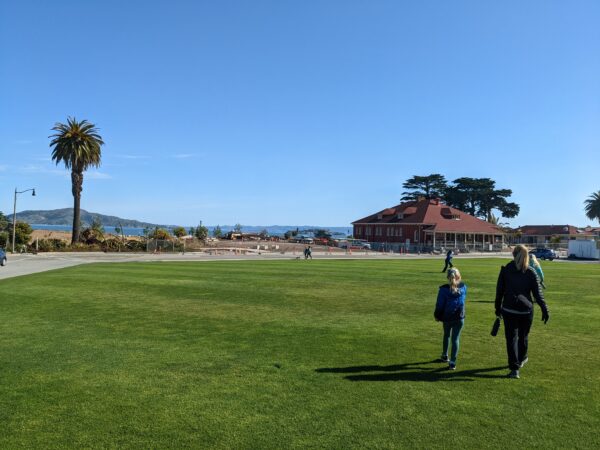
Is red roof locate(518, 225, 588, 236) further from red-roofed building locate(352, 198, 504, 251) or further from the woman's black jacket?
the woman's black jacket

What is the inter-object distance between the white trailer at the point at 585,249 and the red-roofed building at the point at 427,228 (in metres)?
15.1

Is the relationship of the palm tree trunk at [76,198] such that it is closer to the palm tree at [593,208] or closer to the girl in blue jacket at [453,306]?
the girl in blue jacket at [453,306]

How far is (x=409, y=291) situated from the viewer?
67.8 feet

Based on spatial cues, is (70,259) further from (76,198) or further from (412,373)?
(412,373)

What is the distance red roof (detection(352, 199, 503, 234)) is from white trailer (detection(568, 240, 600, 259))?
65.5 ft

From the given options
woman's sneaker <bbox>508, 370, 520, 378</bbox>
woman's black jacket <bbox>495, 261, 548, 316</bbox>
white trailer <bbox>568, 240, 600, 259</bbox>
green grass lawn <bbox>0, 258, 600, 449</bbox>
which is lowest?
green grass lawn <bbox>0, 258, 600, 449</bbox>

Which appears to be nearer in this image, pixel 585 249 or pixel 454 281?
pixel 454 281

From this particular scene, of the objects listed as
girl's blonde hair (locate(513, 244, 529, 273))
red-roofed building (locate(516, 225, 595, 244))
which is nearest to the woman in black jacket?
girl's blonde hair (locate(513, 244, 529, 273))

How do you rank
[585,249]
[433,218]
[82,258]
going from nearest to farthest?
1. [82,258]
2. [585,249]
3. [433,218]

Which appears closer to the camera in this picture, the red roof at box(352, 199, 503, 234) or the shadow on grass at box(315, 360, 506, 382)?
the shadow on grass at box(315, 360, 506, 382)

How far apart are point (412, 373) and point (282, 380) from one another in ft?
6.85

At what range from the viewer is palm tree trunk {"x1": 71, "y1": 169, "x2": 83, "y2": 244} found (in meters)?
61.4

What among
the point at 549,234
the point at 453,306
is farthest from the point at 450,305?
the point at 549,234

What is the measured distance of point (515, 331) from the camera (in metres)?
7.94
